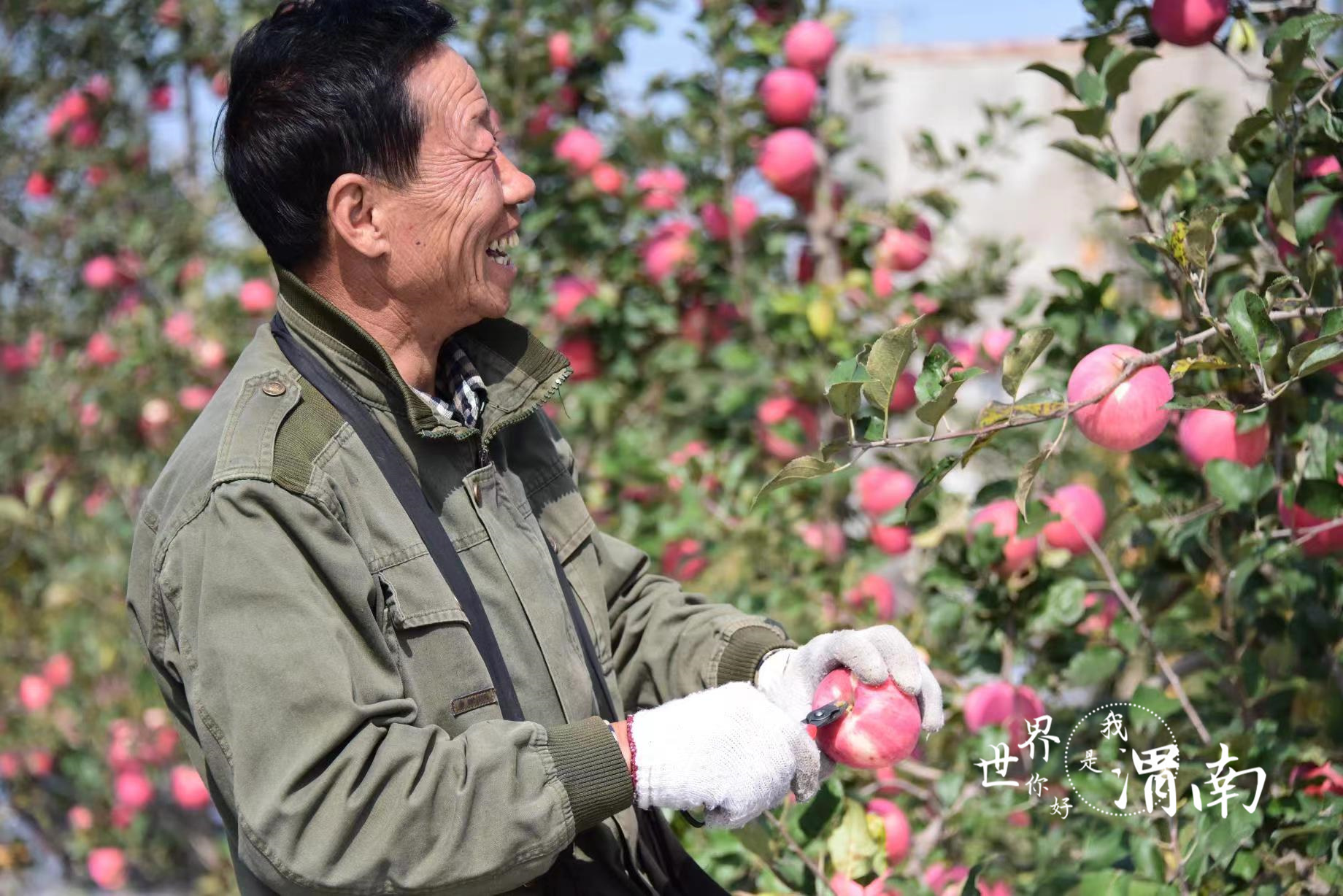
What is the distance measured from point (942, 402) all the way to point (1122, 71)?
0.64 m

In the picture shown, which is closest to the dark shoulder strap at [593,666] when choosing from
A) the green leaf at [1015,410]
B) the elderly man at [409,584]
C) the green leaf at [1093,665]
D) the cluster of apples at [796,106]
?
the elderly man at [409,584]

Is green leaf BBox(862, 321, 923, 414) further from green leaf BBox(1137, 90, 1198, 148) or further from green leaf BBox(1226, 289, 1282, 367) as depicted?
green leaf BBox(1137, 90, 1198, 148)

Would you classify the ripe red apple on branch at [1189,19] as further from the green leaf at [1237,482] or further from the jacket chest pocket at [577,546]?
the jacket chest pocket at [577,546]

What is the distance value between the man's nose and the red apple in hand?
58cm

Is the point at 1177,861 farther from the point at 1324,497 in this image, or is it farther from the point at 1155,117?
the point at 1155,117

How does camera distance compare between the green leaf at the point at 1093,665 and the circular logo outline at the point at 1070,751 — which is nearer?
the circular logo outline at the point at 1070,751

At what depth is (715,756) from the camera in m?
1.21

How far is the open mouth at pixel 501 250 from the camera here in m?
1.44

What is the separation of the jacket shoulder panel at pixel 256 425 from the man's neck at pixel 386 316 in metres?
0.12

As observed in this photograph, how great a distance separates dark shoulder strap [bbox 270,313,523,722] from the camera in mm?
1281

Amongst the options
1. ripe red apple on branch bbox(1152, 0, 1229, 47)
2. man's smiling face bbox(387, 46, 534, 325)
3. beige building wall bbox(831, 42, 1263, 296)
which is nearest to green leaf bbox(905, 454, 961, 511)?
man's smiling face bbox(387, 46, 534, 325)

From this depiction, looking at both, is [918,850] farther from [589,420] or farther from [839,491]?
[589,420]

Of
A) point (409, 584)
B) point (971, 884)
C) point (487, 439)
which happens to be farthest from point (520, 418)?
point (971, 884)

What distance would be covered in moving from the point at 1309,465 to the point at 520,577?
3.04ft
